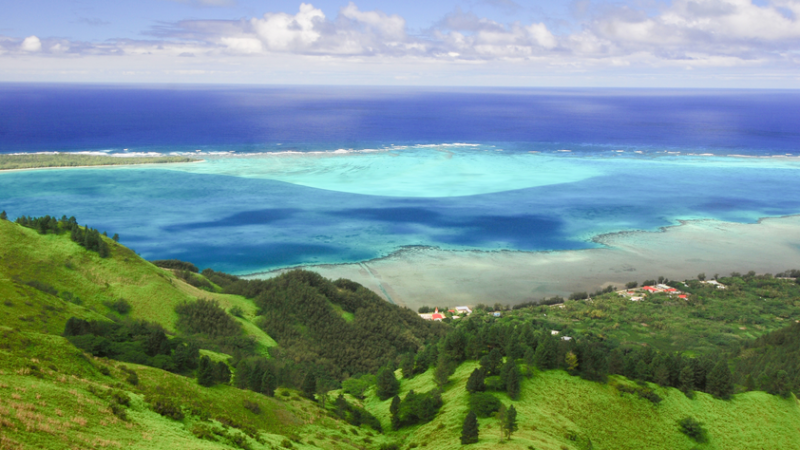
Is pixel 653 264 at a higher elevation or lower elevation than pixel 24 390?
lower

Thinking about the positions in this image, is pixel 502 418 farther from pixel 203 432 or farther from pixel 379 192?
pixel 379 192

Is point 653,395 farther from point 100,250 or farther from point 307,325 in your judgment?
point 100,250

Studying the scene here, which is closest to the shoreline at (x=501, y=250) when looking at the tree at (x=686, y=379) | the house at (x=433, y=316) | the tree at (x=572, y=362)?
the house at (x=433, y=316)

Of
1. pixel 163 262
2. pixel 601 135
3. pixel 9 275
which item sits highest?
pixel 601 135

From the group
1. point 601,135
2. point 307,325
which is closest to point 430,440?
point 307,325

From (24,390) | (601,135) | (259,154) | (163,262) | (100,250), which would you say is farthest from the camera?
(601,135)

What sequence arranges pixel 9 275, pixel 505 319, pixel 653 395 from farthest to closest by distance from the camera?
pixel 505 319, pixel 9 275, pixel 653 395
